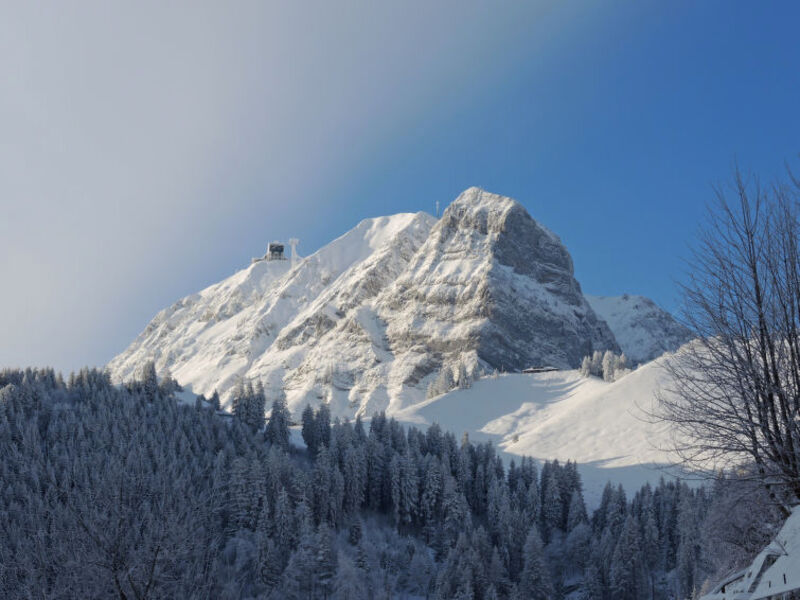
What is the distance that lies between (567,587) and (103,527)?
202 feet

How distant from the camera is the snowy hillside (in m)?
93.8

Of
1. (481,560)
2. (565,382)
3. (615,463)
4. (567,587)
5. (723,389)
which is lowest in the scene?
(567,587)

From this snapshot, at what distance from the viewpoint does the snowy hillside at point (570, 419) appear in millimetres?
93812

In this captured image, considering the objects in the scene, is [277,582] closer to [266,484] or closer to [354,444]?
[266,484]

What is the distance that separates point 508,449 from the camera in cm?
11138

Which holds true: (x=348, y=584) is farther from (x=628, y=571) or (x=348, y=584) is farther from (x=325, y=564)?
(x=628, y=571)

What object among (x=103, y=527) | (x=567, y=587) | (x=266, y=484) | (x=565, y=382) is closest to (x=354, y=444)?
(x=266, y=484)

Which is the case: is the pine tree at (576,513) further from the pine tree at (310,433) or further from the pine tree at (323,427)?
the pine tree at (310,433)

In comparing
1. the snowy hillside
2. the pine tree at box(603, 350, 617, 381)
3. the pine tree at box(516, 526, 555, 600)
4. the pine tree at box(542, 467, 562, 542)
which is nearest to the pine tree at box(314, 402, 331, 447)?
the pine tree at box(542, 467, 562, 542)

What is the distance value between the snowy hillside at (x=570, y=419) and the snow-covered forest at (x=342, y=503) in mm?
15826

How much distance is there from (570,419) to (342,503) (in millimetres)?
61958

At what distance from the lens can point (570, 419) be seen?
11856 centimetres

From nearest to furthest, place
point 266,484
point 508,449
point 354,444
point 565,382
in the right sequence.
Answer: point 266,484
point 354,444
point 508,449
point 565,382

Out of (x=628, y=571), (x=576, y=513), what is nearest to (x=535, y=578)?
(x=628, y=571)
